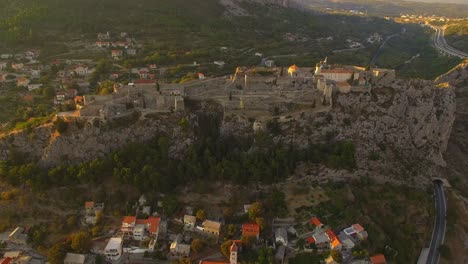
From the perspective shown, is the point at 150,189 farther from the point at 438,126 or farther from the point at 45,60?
the point at 45,60

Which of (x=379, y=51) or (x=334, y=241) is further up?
(x=379, y=51)

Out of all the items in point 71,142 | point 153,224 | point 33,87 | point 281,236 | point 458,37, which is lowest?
point 281,236

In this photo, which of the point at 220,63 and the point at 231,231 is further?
the point at 220,63

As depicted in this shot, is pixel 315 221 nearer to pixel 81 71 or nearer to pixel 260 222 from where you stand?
pixel 260 222

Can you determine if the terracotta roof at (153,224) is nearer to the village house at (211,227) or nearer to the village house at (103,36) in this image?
the village house at (211,227)

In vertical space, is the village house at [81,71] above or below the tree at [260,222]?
above

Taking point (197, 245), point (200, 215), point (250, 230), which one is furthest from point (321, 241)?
point (200, 215)

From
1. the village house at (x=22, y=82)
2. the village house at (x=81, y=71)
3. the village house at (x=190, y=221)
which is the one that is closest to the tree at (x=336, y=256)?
the village house at (x=190, y=221)
